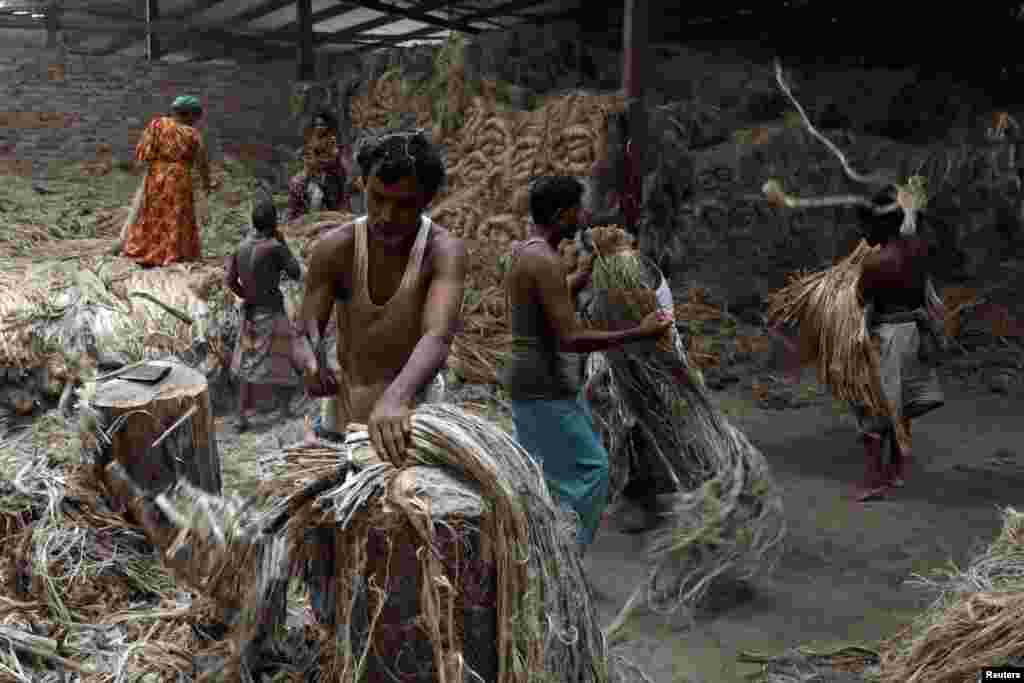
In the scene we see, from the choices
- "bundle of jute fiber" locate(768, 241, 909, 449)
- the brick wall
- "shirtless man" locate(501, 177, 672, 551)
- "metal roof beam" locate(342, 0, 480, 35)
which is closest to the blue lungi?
"shirtless man" locate(501, 177, 672, 551)

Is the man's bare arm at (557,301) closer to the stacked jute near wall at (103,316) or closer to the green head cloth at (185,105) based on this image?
the stacked jute near wall at (103,316)

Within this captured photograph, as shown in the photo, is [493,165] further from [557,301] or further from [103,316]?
[557,301]

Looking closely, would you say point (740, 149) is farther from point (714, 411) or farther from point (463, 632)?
point (463, 632)

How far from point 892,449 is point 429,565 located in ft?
13.5

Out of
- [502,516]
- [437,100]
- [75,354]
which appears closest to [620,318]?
[502,516]

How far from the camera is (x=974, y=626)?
289 cm

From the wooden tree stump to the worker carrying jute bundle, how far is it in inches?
125

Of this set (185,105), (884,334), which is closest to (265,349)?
(185,105)

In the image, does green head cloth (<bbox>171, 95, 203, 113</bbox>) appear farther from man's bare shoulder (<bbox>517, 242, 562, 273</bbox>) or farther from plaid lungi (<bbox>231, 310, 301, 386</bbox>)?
man's bare shoulder (<bbox>517, 242, 562, 273</bbox>)

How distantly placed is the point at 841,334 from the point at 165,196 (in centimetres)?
546

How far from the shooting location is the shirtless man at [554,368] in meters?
3.79

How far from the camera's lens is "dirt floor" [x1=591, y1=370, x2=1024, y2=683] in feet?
13.2

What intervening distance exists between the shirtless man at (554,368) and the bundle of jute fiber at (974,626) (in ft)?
3.81

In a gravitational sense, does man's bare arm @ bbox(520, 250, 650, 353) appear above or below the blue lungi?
above
